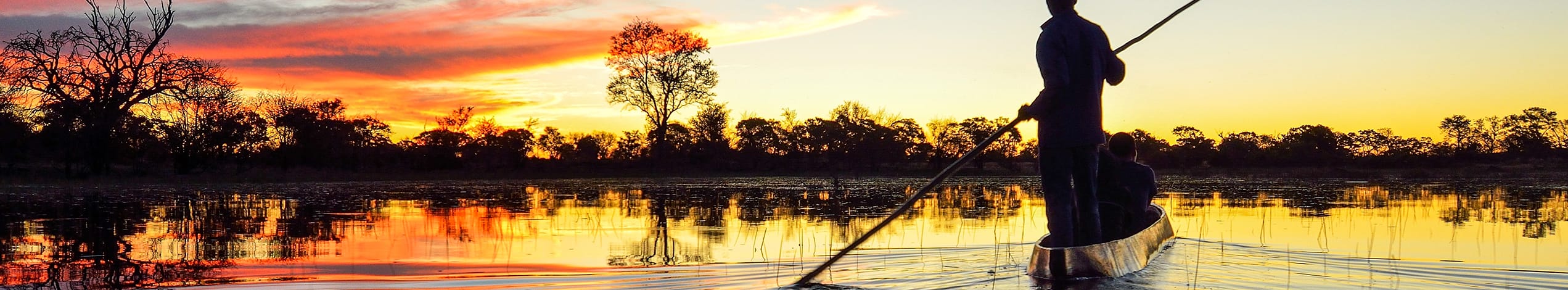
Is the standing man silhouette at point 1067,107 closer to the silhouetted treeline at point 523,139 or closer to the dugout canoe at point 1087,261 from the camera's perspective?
the dugout canoe at point 1087,261

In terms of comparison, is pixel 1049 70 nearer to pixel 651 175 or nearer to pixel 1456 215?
pixel 1456 215

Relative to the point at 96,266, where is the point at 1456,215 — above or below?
above

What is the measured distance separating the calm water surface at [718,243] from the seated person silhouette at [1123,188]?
466 mm

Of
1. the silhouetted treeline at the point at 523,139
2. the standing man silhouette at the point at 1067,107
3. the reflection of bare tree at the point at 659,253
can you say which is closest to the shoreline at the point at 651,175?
the silhouetted treeline at the point at 523,139

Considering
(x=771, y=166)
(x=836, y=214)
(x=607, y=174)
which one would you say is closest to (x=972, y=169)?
(x=771, y=166)

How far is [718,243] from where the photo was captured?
10.2 meters

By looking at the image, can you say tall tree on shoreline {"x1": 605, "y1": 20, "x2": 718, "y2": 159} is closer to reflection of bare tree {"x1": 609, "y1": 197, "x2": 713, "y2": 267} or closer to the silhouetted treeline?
the silhouetted treeline

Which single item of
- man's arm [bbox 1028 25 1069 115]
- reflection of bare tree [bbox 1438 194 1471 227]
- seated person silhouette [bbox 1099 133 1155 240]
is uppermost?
man's arm [bbox 1028 25 1069 115]

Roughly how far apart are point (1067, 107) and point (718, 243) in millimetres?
4456

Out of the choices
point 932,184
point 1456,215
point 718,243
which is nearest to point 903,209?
point 932,184

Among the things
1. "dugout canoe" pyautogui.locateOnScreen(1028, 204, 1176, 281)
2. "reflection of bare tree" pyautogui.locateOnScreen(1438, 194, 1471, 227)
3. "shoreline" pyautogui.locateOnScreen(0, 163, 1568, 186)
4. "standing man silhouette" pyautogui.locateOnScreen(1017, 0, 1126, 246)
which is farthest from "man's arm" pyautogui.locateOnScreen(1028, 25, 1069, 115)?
"shoreline" pyautogui.locateOnScreen(0, 163, 1568, 186)

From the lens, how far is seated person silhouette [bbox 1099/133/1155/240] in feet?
27.4

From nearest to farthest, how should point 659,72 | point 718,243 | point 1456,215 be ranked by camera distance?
1. point 718,243
2. point 1456,215
3. point 659,72

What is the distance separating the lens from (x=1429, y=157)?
5334 cm
